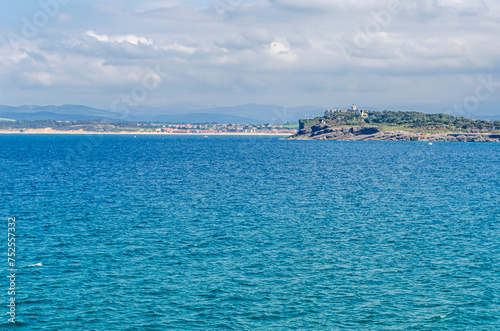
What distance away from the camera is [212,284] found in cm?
3800

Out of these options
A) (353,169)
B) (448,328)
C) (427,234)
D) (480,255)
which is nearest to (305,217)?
(427,234)

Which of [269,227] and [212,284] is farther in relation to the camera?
[269,227]

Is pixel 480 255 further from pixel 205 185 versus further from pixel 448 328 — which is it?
pixel 205 185

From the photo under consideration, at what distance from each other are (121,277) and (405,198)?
55756mm

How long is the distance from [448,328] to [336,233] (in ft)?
76.1

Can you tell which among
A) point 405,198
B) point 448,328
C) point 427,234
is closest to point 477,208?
point 405,198

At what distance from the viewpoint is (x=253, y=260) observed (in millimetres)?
43812

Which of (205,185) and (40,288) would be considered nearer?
(40,288)

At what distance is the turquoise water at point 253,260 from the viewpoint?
32.8m

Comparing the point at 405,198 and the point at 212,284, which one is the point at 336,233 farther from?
the point at 405,198

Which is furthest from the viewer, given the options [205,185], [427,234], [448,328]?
[205,185]

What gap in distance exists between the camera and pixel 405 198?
80375mm

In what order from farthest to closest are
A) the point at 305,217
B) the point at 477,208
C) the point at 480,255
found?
the point at 477,208, the point at 305,217, the point at 480,255

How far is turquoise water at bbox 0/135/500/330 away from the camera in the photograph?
32.8 m
